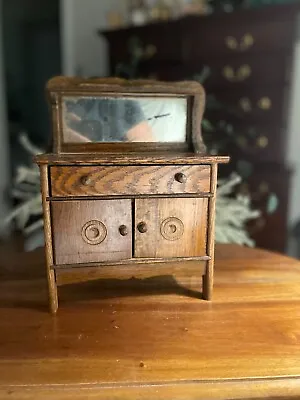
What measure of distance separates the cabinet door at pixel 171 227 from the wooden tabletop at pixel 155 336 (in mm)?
43

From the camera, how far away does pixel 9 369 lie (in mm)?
720

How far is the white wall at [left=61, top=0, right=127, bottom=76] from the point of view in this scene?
246 cm

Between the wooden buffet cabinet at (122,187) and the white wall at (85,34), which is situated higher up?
the white wall at (85,34)

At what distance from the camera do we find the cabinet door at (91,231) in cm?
90

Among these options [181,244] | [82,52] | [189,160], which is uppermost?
[82,52]

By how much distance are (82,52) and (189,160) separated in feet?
5.99

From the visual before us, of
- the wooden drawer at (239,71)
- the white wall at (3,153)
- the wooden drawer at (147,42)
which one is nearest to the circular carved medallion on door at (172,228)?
the wooden drawer at (239,71)

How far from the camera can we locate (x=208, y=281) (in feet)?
3.16

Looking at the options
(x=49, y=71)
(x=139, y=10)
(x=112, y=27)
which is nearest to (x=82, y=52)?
(x=49, y=71)

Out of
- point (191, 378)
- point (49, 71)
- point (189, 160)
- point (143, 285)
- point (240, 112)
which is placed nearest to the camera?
point (191, 378)

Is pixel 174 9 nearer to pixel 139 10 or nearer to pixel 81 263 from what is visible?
pixel 139 10

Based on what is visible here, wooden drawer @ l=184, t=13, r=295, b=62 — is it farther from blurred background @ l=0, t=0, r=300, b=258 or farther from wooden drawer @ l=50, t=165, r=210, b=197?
wooden drawer @ l=50, t=165, r=210, b=197

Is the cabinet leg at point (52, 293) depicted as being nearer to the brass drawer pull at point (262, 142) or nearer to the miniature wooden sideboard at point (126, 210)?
the miniature wooden sideboard at point (126, 210)

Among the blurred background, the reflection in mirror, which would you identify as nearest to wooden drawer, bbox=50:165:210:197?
the reflection in mirror
